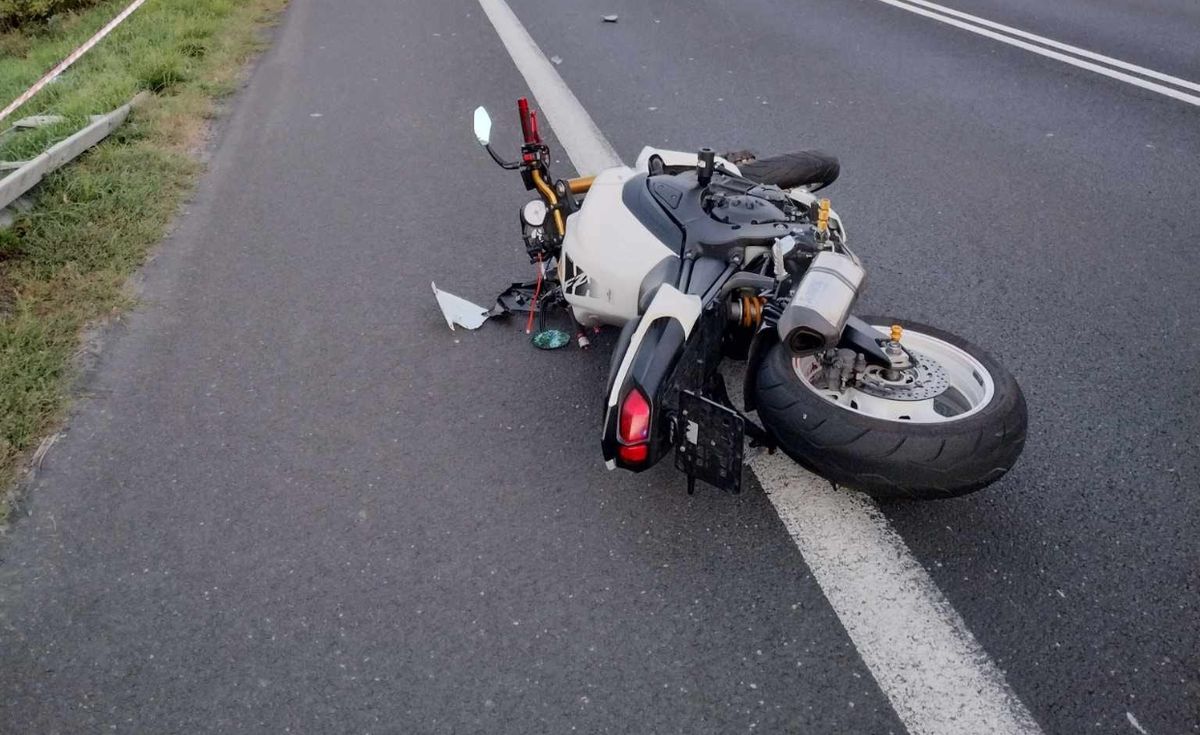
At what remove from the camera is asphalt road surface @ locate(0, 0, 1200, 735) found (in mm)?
2412

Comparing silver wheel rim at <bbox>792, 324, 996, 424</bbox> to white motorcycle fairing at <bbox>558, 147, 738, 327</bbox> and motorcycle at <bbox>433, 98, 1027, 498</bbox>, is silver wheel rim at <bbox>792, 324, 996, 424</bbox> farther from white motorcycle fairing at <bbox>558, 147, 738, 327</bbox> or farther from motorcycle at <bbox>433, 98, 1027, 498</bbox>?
white motorcycle fairing at <bbox>558, 147, 738, 327</bbox>

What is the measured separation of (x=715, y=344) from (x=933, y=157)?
327 centimetres

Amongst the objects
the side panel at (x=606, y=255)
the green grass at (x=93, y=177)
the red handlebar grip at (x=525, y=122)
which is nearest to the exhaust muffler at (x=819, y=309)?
the side panel at (x=606, y=255)

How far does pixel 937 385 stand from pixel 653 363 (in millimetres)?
929

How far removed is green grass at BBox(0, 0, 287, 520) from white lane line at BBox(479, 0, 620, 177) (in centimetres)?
224

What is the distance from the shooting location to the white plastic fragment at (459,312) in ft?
A: 13.2

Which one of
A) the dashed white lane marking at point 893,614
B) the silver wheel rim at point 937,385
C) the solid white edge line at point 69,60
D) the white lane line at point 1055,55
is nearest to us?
the dashed white lane marking at point 893,614

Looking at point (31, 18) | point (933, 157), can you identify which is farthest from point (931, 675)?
point (31, 18)

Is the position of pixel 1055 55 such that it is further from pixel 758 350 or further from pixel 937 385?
pixel 758 350

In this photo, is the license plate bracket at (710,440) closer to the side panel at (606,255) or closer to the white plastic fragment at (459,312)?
the side panel at (606,255)

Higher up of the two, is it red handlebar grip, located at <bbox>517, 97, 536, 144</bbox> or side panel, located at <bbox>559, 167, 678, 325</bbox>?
red handlebar grip, located at <bbox>517, 97, 536, 144</bbox>

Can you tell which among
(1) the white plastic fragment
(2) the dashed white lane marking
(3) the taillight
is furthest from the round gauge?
(3) the taillight

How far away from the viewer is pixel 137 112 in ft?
22.3

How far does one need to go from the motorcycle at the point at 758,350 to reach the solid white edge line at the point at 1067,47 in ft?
15.3
